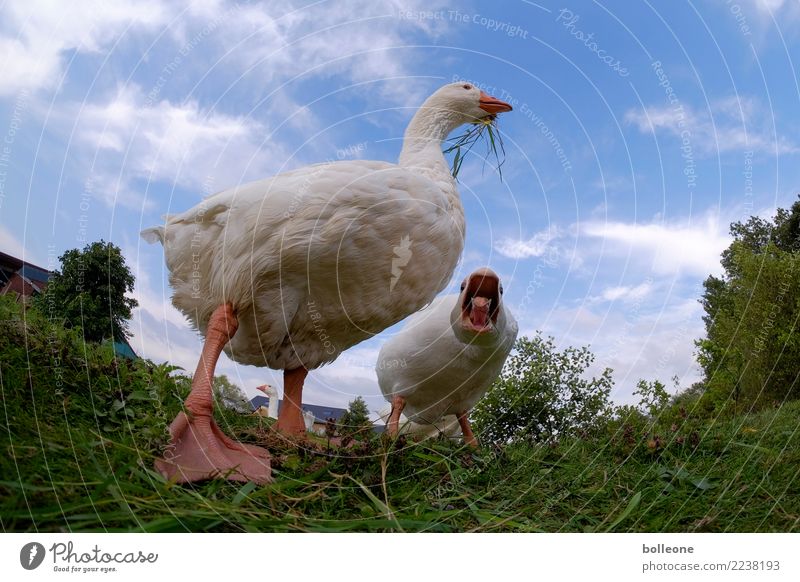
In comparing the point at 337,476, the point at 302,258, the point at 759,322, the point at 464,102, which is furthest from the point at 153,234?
Answer: the point at 759,322

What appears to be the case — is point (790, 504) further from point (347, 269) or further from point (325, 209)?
point (325, 209)

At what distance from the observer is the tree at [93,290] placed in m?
1.42

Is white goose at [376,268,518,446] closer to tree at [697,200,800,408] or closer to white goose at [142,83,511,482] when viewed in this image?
white goose at [142,83,511,482]

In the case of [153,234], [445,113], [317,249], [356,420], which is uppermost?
[445,113]

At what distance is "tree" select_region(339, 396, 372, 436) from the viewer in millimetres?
2010

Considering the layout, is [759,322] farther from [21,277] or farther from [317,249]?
[21,277]

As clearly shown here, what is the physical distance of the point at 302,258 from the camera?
1.72 meters

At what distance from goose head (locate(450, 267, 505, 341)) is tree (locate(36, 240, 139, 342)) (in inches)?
41.4

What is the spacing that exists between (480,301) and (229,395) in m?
1.08

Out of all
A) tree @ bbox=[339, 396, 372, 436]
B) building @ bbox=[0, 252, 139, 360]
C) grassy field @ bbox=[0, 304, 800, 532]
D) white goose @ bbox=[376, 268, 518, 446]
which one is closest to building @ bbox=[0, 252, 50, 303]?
building @ bbox=[0, 252, 139, 360]

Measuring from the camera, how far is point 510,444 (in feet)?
6.90

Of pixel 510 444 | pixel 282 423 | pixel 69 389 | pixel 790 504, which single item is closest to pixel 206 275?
pixel 69 389

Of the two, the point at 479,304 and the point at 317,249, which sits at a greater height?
the point at 317,249

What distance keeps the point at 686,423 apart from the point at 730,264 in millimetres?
1652
